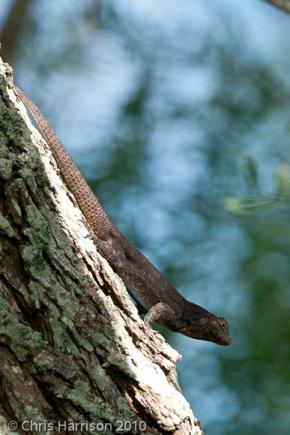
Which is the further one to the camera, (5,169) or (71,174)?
(71,174)

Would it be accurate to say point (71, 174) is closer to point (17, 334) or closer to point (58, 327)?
point (58, 327)

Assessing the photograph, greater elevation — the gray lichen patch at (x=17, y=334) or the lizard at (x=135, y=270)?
the lizard at (x=135, y=270)

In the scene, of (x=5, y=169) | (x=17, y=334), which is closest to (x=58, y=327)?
(x=17, y=334)

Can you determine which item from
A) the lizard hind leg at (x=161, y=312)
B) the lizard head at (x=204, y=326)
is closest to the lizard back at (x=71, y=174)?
the lizard hind leg at (x=161, y=312)

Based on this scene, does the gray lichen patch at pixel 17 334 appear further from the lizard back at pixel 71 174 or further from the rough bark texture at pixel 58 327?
the lizard back at pixel 71 174

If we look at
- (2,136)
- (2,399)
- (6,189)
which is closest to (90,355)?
(2,399)

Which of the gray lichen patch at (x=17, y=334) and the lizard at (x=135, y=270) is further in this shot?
the lizard at (x=135, y=270)

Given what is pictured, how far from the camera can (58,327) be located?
2.97m

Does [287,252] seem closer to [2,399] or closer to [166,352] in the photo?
[166,352]

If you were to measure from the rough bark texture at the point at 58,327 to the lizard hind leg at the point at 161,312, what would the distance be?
79.0 inches

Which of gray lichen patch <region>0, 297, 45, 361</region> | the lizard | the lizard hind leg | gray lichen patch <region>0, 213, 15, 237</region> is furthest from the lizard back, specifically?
gray lichen patch <region>0, 297, 45, 361</region>

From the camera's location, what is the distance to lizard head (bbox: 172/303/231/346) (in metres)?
6.38

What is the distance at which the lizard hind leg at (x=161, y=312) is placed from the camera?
5402 millimetres

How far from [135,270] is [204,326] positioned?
3.50ft
